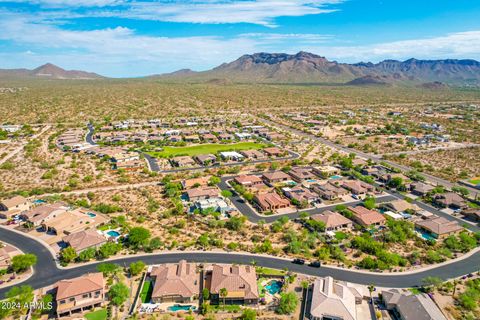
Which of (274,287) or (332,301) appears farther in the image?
(274,287)

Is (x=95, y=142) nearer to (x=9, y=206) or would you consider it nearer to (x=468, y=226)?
(x=9, y=206)

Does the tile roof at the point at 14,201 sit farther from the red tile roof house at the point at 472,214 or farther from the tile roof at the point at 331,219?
the red tile roof house at the point at 472,214

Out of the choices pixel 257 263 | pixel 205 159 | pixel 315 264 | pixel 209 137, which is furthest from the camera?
pixel 209 137

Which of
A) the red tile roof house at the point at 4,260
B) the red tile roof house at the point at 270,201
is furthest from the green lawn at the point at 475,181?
the red tile roof house at the point at 4,260

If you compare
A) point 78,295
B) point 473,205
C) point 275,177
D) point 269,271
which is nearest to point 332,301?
point 269,271

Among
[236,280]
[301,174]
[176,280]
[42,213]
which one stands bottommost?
[236,280]

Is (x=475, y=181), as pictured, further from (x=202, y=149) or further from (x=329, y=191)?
(x=202, y=149)

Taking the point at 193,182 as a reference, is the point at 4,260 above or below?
below

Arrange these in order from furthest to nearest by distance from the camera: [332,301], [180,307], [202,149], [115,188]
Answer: [202,149] → [115,188] → [180,307] → [332,301]
